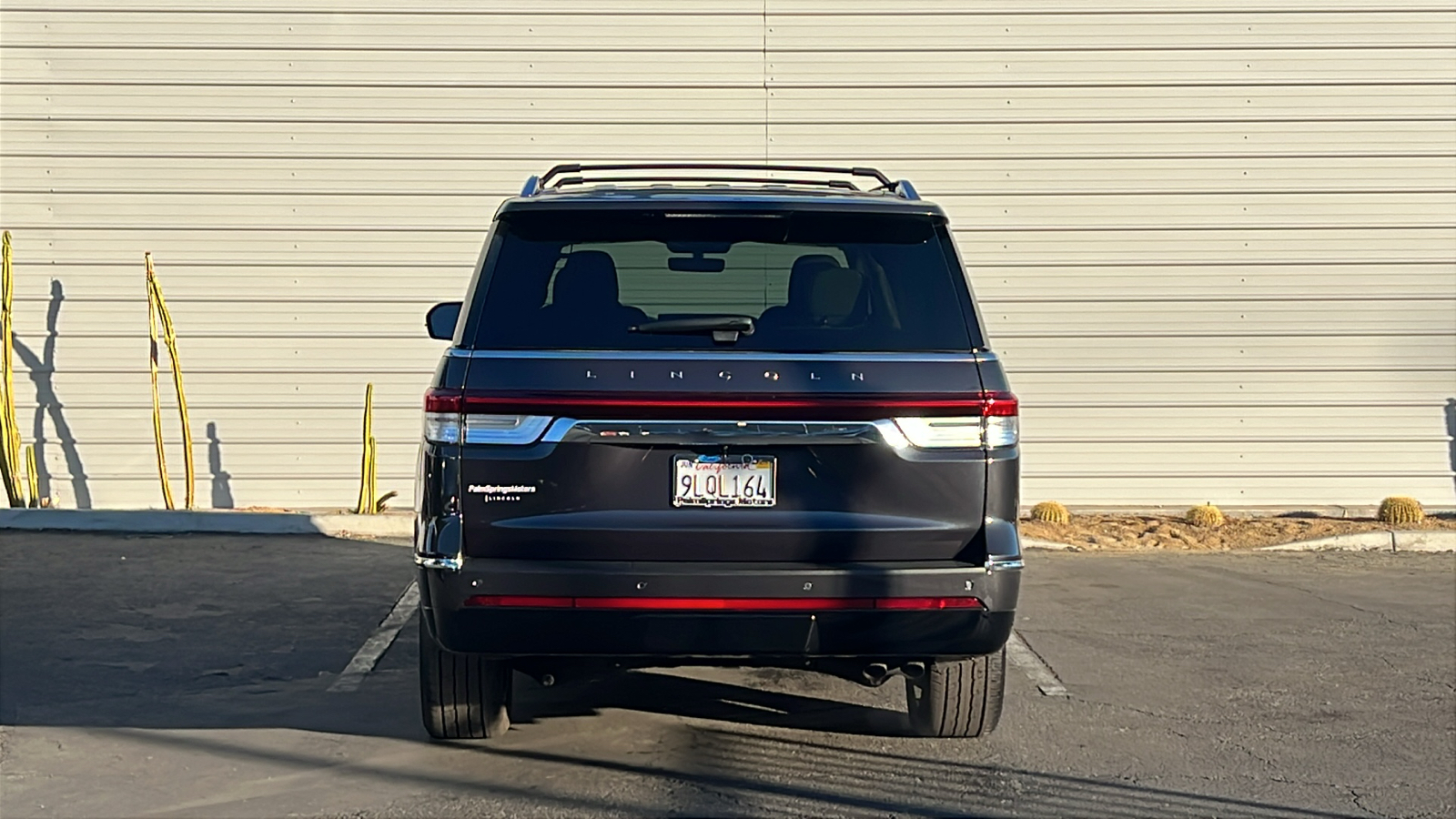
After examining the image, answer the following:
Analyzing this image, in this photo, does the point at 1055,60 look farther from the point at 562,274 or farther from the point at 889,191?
the point at 562,274

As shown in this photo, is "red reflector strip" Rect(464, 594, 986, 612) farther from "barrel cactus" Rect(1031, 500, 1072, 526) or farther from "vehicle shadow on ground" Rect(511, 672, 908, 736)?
"barrel cactus" Rect(1031, 500, 1072, 526)

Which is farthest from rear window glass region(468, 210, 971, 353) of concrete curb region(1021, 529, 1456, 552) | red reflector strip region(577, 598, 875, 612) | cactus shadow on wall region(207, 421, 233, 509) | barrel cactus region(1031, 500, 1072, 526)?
cactus shadow on wall region(207, 421, 233, 509)

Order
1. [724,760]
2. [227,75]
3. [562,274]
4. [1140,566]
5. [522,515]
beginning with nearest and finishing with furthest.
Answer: [522,515]
[562,274]
[724,760]
[1140,566]
[227,75]

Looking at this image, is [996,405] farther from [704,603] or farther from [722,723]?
[722,723]

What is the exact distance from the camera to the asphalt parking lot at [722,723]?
5066mm

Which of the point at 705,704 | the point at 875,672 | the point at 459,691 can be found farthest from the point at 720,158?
the point at 875,672

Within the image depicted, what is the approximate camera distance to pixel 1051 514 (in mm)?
11539

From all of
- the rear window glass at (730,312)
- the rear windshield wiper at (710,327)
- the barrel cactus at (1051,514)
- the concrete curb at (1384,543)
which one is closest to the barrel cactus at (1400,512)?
the concrete curb at (1384,543)

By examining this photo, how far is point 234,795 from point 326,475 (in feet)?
23.3

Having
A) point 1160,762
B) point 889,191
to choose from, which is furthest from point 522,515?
point 1160,762

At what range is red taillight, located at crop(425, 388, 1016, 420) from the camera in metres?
4.61

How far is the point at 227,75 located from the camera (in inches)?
463

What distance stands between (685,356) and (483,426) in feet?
2.04

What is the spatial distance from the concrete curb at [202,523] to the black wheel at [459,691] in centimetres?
554
